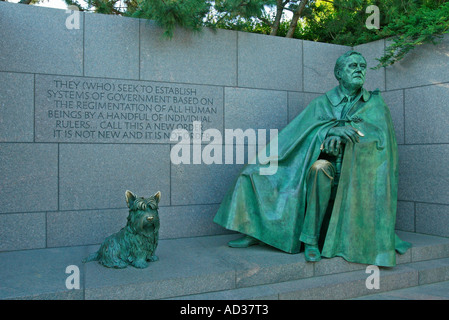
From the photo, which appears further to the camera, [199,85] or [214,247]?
[199,85]

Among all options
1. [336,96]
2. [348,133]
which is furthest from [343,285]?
[336,96]

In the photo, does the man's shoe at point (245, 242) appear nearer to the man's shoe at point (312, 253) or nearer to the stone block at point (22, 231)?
the man's shoe at point (312, 253)

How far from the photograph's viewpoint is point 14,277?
3.67 m

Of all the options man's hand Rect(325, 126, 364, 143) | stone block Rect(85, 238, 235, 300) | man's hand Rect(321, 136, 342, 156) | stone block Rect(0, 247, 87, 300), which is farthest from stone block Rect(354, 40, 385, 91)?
stone block Rect(0, 247, 87, 300)

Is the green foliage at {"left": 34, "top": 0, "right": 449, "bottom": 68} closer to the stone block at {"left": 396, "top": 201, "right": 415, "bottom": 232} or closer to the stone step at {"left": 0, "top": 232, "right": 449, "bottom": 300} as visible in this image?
the stone block at {"left": 396, "top": 201, "right": 415, "bottom": 232}

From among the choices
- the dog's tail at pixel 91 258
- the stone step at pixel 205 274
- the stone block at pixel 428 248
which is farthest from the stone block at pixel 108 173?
the stone block at pixel 428 248

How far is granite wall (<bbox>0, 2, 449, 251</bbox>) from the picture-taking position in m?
4.88

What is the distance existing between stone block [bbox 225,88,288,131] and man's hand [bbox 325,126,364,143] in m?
1.81

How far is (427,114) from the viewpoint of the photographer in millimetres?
5695

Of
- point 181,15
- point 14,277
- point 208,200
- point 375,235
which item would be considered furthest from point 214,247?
point 181,15

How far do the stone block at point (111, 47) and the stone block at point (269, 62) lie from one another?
1537mm

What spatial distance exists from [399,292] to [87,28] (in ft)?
15.3

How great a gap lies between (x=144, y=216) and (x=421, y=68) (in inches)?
173

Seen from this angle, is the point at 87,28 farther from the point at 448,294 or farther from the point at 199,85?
the point at 448,294
